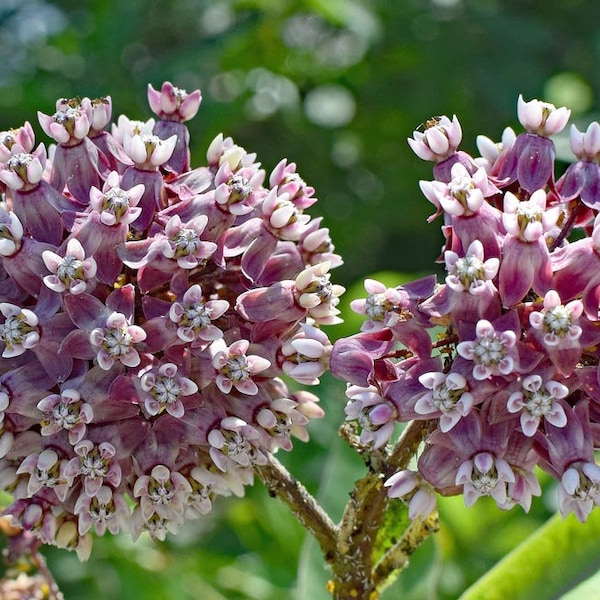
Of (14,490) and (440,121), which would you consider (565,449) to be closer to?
(440,121)

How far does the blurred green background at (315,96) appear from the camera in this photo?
12.6ft

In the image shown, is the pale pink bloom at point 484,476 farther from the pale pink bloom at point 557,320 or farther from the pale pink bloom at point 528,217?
the pale pink bloom at point 528,217

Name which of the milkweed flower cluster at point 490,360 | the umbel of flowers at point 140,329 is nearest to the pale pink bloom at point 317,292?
the umbel of flowers at point 140,329

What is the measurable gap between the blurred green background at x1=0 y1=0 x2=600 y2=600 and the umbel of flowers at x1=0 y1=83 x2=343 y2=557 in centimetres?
142

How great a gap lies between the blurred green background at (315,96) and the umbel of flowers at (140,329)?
1.42 m

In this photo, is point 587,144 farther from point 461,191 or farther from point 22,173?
point 22,173

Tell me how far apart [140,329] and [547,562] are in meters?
1.05

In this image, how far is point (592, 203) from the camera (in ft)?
6.66

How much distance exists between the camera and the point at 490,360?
5.78 ft

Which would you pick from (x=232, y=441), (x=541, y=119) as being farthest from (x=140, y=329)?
(x=541, y=119)

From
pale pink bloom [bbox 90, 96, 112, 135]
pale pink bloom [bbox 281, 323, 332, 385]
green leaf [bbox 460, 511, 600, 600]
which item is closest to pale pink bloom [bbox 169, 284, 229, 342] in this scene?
pale pink bloom [bbox 281, 323, 332, 385]

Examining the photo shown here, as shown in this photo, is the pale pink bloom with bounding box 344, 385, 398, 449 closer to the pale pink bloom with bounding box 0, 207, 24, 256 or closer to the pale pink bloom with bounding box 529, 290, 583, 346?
the pale pink bloom with bounding box 529, 290, 583, 346

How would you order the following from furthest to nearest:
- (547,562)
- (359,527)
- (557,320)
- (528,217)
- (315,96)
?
(315,96) < (547,562) < (359,527) < (528,217) < (557,320)

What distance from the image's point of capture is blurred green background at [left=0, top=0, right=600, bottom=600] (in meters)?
3.85
